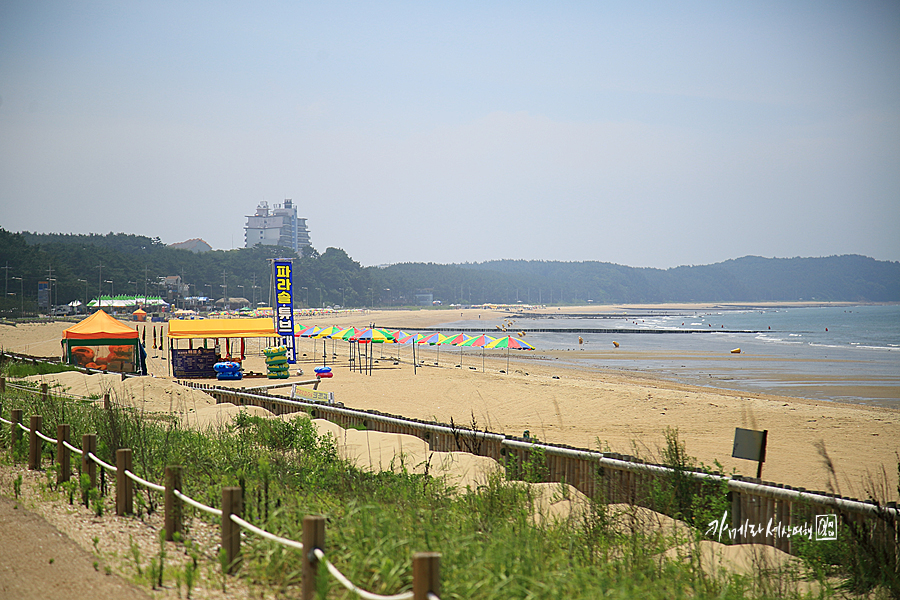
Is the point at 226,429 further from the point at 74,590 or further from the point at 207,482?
the point at 74,590

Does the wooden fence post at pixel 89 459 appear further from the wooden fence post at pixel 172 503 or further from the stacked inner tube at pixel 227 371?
the stacked inner tube at pixel 227 371

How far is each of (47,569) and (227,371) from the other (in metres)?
18.4

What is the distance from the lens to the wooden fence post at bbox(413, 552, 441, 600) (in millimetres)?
2756

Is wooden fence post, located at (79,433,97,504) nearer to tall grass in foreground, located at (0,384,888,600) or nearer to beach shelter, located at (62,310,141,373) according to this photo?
tall grass in foreground, located at (0,384,888,600)

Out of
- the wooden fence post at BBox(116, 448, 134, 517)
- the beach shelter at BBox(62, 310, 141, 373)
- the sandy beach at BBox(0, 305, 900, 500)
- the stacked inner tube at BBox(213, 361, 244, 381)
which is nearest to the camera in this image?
the wooden fence post at BBox(116, 448, 134, 517)

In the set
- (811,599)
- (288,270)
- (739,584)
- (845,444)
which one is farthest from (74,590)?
(288,270)

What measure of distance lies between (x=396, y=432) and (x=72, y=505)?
5084mm

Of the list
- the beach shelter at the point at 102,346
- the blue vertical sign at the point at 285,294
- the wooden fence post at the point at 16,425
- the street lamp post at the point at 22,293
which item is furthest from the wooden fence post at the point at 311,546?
the street lamp post at the point at 22,293

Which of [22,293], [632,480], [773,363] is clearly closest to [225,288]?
[22,293]

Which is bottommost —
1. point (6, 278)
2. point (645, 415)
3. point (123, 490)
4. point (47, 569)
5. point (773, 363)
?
point (773, 363)

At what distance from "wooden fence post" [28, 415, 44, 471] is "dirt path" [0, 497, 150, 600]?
185cm

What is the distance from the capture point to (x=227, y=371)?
22.1 metres

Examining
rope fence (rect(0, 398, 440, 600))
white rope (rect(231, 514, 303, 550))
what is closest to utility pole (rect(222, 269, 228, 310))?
rope fence (rect(0, 398, 440, 600))

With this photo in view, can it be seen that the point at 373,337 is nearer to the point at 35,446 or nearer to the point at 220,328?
the point at 220,328
